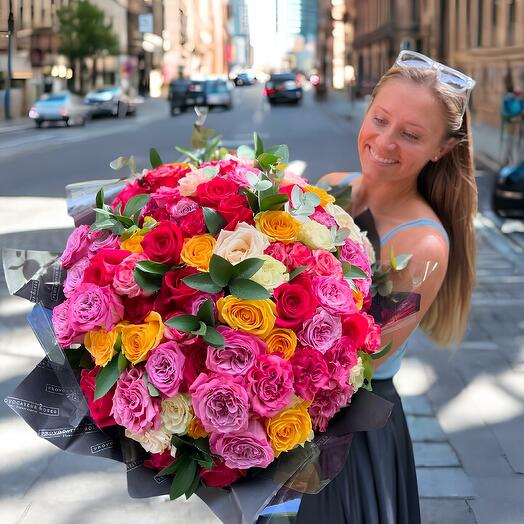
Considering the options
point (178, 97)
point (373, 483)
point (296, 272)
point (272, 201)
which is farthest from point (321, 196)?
point (178, 97)

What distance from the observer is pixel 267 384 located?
1408 millimetres

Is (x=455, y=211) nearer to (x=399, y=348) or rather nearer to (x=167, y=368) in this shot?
(x=399, y=348)

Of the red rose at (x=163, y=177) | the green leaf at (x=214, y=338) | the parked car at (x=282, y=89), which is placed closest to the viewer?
the green leaf at (x=214, y=338)

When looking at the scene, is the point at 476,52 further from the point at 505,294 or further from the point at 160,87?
→ the point at 160,87

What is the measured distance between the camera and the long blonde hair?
2178 millimetres

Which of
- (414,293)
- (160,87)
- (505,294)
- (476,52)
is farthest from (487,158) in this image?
(160,87)

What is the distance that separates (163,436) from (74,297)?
30 centimetres

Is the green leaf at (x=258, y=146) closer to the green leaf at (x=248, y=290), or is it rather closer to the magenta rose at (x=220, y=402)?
the green leaf at (x=248, y=290)

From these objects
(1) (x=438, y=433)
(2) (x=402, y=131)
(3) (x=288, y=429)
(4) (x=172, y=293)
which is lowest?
(1) (x=438, y=433)

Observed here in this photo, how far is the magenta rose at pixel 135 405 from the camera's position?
1.43m

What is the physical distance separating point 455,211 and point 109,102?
31.8 metres

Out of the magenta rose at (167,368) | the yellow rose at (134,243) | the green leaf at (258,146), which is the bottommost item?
the magenta rose at (167,368)

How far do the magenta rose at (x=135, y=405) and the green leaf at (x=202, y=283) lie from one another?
0.18 metres

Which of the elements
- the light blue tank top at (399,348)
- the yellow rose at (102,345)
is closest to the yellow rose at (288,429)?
the yellow rose at (102,345)
